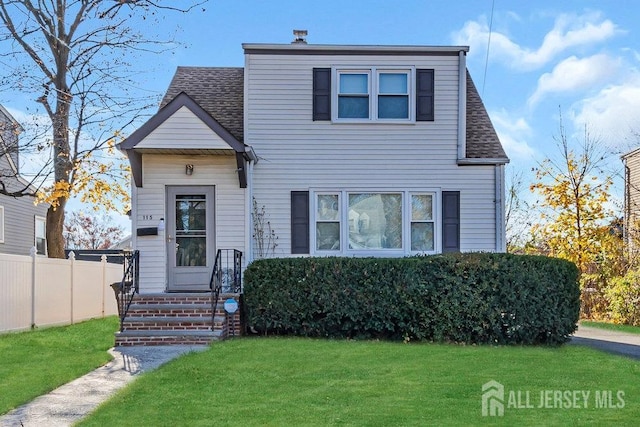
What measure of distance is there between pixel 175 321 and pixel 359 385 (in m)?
4.90

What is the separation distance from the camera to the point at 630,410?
619cm

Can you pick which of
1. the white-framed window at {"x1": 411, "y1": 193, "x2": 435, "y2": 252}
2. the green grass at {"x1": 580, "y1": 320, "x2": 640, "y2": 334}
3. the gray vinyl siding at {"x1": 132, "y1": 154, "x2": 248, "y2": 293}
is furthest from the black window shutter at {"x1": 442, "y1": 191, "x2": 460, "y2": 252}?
the green grass at {"x1": 580, "y1": 320, "x2": 640, "y2": 334}

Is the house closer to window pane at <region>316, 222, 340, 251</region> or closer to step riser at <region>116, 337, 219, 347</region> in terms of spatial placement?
window pane at <region>316, 222, 340, 251</region>

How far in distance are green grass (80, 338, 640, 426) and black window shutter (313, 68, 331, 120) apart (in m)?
5.12

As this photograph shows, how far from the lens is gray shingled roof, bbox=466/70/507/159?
1326 centimetres

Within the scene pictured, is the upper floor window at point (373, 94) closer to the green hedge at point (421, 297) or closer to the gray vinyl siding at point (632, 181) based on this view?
the green hedge at point (421, 297)

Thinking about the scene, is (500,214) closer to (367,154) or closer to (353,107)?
(367,154)

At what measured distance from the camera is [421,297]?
435 inches

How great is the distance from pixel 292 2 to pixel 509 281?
8054 millimetres

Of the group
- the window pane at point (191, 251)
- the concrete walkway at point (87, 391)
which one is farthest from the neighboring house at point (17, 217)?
the concrete walkway at point (87, 391)

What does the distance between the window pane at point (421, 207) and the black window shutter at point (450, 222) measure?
292 millimetres

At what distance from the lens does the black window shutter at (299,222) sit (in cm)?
1294

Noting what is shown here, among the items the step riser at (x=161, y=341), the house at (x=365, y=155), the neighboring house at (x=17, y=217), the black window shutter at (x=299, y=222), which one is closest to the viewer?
the step riser at (x=161, y=341)

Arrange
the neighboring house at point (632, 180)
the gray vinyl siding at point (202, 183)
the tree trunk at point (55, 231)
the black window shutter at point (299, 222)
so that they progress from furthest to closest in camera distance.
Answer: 1. the neighboring house at point (632, 180)
2. the tree trunk at point (55, 231)
3. the black window shutter at point (299, 222)
4. the gray vinyl siding at point (202, 183)
